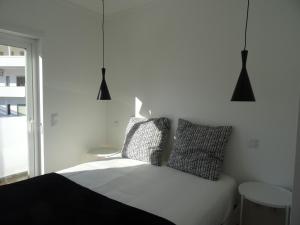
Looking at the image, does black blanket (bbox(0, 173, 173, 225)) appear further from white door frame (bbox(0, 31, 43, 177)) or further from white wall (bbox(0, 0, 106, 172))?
white wall (bbox(0, 0, 106, 172))

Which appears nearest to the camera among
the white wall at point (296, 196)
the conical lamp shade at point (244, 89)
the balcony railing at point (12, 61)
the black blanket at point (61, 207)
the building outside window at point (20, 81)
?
the black blanket at point (61, 207)

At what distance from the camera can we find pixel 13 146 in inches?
103

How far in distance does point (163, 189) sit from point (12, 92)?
206cm

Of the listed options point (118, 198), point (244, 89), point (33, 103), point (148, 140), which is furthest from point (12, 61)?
point (244, 89)

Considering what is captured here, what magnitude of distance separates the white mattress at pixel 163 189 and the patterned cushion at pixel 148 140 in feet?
0.43

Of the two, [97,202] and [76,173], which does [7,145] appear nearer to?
[76,173]

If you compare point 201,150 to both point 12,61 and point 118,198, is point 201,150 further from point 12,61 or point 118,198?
point 12,61

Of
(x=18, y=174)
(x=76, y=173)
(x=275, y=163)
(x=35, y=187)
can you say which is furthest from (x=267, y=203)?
(x=18, y=174)

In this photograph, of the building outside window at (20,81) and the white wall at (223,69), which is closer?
the white wall at (223,69)

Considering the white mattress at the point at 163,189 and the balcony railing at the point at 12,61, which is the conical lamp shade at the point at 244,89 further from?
the balcony railing at the point at 12,61

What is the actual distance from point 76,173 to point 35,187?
452mm

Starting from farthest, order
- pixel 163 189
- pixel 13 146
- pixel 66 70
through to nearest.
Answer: pixel 66 70
pixel 13 146
pixel 163 189

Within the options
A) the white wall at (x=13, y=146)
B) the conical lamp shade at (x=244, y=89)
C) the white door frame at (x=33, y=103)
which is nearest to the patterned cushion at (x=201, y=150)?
the conical lamp shade at (x=244, y=89)

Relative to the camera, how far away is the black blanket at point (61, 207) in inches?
54.3
